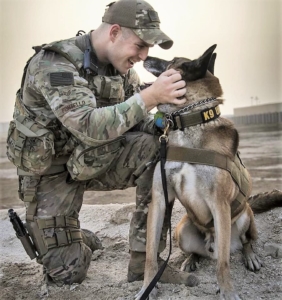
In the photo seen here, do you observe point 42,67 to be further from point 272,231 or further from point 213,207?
point 272,231

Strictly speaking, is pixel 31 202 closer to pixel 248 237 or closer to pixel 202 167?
pixel 202 167

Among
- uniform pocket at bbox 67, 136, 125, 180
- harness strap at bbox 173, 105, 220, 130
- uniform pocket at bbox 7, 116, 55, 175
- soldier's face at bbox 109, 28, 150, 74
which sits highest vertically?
soldier's face at bbox 109, 28, 150, 74

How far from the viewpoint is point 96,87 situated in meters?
3.27

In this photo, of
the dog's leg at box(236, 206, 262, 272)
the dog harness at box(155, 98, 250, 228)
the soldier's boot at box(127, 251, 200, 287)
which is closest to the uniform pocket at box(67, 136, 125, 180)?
the dog harness at box(155, 98, 250, 228)

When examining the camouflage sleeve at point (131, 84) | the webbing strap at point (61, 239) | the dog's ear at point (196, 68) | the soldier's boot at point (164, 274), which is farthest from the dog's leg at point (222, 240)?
the camouflage sleeve at point (131, 84)

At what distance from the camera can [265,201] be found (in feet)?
13.6

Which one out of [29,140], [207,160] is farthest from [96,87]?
[207,160]

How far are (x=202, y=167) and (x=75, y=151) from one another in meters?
1.04

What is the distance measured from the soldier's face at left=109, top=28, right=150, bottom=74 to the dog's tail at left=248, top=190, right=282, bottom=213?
1924mm

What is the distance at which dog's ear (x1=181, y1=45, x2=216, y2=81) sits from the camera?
2805 mm

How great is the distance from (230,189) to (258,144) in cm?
936

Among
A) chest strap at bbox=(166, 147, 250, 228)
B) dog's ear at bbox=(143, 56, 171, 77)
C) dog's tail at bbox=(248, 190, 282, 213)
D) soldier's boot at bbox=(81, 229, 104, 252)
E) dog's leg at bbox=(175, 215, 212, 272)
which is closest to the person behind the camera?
chest strap at bbox=(166, 147, 250, 228)

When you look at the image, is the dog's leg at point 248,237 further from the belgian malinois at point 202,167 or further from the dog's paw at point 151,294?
the dog's paw at point 151,294

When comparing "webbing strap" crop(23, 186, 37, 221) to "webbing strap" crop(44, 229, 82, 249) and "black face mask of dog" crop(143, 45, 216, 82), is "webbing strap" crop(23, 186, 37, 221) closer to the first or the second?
"webbing strap" crop(44, 229, 82, 249)
